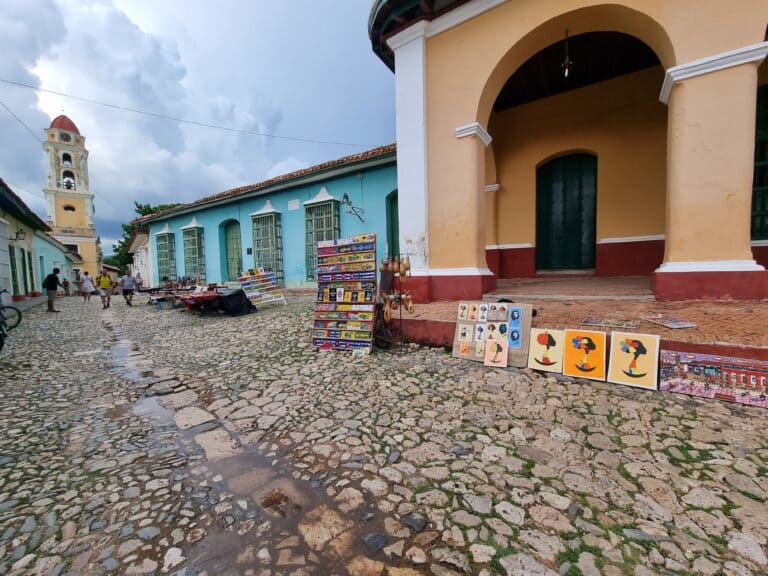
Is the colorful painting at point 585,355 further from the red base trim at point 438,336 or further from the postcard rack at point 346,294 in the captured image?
the postcard rack at point 346,294

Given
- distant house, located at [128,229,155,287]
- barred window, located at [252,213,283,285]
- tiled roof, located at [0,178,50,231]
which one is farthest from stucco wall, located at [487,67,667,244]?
distant house, located at [128,229,155,287]

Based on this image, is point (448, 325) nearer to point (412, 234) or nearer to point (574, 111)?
point (412, 234)

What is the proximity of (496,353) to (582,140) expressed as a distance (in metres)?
5.88

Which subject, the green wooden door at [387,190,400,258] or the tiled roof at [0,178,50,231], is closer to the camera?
the tiled roof at [0,178,50,231]

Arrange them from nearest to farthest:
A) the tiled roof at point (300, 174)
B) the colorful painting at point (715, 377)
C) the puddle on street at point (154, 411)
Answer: the colorful painting at point (715, 377)
the puddle on street at point (154, 411)
the tiled roof at point (300, 174)

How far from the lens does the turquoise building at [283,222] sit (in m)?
8.78

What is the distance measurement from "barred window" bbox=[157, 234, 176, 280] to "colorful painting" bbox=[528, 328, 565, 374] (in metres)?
16.1

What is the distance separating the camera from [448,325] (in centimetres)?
402

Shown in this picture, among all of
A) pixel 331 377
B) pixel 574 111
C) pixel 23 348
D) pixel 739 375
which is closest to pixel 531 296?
pixel 739 375

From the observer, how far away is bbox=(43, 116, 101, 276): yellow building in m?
27.4

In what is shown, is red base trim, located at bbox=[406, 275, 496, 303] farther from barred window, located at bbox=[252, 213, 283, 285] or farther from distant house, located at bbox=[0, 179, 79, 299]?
distant house, located at bbox=[0, 179, 79, 299]

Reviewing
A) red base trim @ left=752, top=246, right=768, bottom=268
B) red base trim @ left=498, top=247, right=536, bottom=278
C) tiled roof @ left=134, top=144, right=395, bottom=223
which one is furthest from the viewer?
tiled roof @ left=134, top=144, right=395, bottom=223

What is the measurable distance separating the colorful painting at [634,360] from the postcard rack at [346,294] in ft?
8.40

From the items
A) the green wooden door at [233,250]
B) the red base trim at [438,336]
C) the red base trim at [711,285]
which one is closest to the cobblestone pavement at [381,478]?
the red base trim at [438,336]
